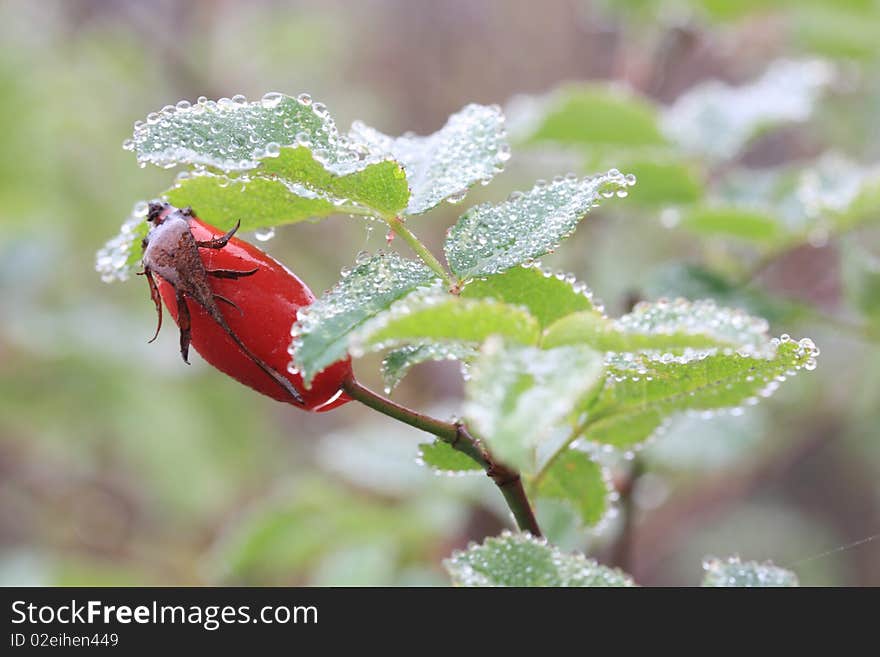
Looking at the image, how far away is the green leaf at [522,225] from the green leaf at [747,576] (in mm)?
295

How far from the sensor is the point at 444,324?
1.85ft

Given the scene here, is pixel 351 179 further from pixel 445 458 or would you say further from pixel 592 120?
pixel 592 120

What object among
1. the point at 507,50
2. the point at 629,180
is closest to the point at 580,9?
the point at 507,50

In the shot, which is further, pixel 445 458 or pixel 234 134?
pixel 445 458

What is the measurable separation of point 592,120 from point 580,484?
2.25 feet

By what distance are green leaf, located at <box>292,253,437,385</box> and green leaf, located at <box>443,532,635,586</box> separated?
0.18 meters

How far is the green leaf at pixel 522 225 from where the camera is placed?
0.70 m

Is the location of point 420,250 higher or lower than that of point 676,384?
higher

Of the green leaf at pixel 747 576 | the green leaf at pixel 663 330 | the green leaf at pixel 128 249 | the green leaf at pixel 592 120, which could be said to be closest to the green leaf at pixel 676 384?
the green leaf at pixel 663 330

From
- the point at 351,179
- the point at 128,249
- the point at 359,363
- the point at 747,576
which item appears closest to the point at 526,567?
the point at 747,576

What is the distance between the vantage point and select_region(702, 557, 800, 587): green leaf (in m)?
0.75

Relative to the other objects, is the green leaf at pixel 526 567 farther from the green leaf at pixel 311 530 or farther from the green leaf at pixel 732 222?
the green leaf at pixel 311 530
